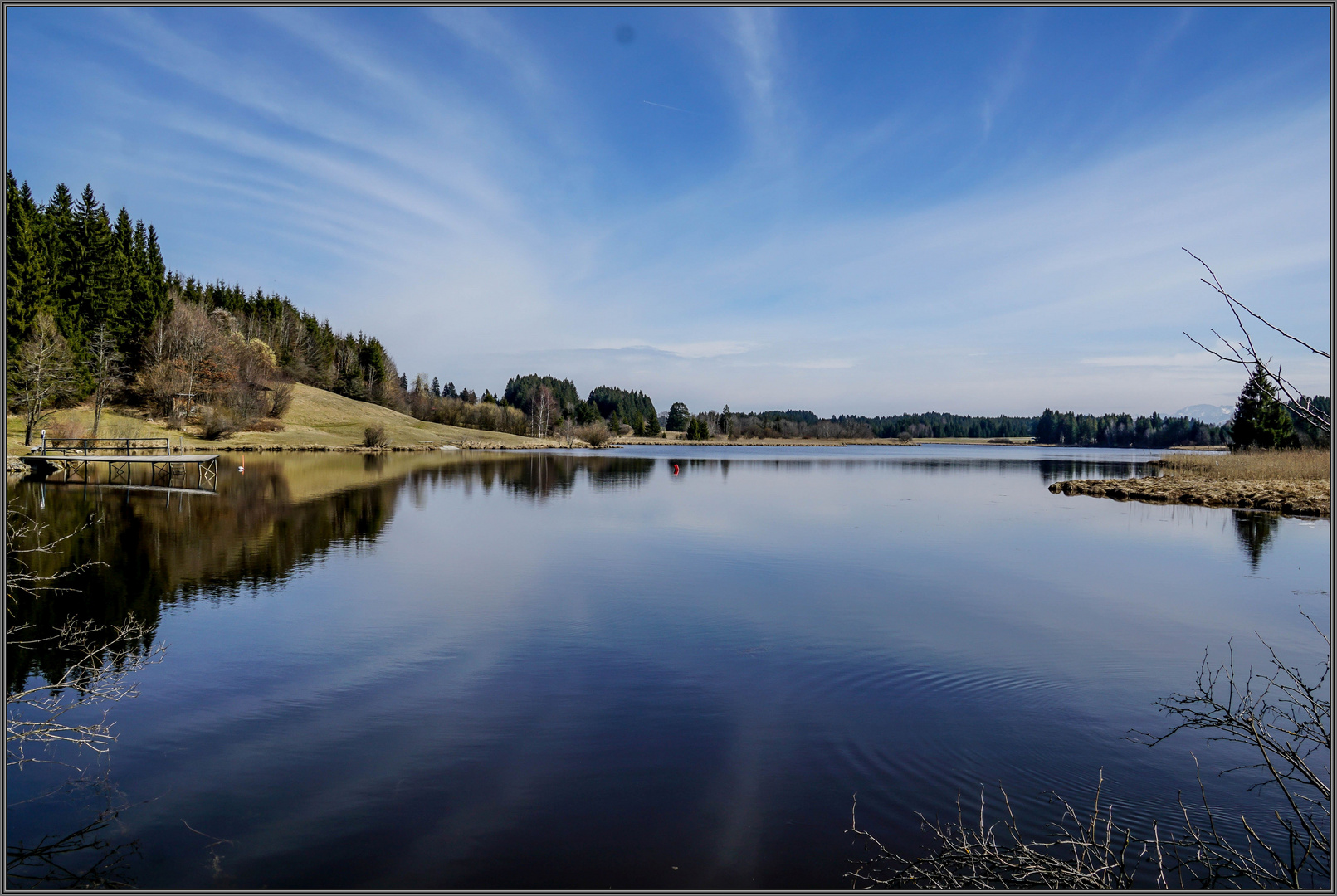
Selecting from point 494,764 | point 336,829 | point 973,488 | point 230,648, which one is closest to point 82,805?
point 336,829

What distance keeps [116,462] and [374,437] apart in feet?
120

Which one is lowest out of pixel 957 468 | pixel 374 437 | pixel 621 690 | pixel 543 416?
pixel 621 690

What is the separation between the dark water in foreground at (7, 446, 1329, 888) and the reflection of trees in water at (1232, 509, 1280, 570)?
A: 1.65ft

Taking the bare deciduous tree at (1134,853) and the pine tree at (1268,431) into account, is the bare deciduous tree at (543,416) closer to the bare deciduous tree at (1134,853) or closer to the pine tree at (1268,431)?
the pine tree at (1268,431)

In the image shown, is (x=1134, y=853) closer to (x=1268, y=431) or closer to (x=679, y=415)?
(x=1268, y=431)

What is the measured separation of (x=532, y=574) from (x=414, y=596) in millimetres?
3084

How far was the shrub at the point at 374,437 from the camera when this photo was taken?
79.9 meters

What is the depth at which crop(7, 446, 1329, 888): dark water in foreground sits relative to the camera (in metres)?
6.64

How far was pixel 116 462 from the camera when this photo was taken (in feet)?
143

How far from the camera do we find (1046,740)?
8727 millimetres

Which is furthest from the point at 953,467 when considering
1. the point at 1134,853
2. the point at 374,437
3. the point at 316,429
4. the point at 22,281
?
the point at 22,281

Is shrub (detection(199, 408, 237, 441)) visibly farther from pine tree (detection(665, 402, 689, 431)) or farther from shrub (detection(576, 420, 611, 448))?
pine tree (detection(665, 402, 689, 431))

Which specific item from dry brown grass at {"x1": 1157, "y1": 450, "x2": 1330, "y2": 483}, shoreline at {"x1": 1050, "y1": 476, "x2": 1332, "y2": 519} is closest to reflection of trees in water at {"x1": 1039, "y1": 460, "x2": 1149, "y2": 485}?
dry brown grass at {"x1": 1157, "y1": 450, "x2": 1330, "y2": 483}

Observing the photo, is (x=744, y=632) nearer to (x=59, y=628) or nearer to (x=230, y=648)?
(x=230, y=648)
